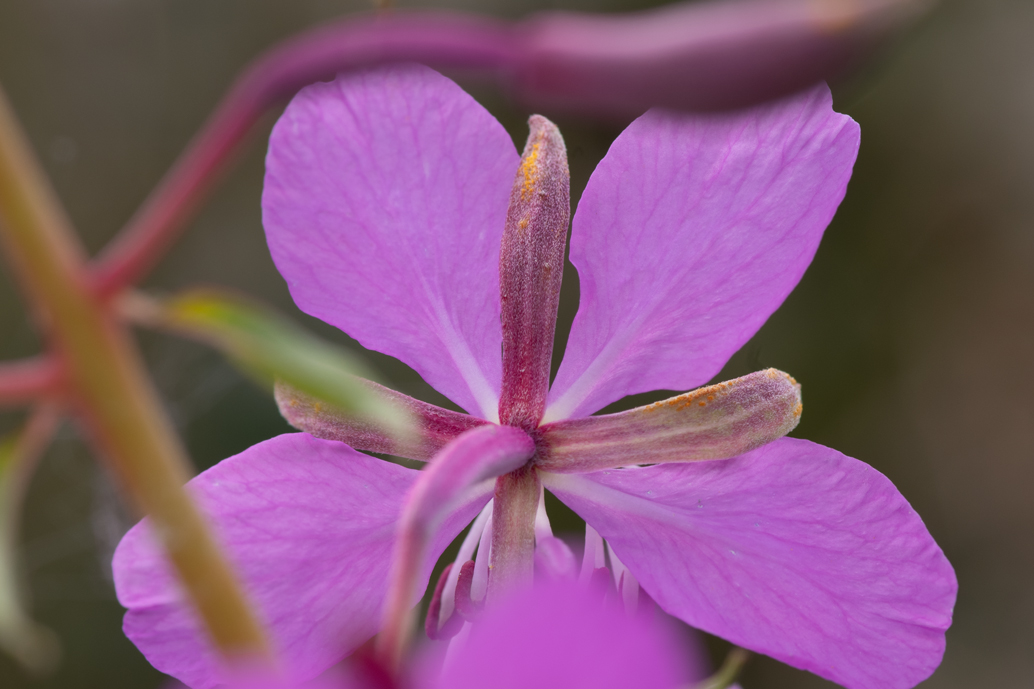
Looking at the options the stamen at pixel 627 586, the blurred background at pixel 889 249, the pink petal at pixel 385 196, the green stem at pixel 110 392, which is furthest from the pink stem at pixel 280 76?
the blurred background at pixel 889 249

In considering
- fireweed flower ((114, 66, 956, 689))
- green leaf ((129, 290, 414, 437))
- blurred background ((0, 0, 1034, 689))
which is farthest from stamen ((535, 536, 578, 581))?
blurred background ((0, 0, 1034, 689))

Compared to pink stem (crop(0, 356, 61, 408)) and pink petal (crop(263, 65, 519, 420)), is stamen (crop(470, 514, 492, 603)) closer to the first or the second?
pink petal (crop(263, 65, 519, 420))

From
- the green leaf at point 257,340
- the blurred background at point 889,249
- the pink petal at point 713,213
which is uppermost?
the green leaf at point 257,340

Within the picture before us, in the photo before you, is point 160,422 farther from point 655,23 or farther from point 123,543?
point 123,543

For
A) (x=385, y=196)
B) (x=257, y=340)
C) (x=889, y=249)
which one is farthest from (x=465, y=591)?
(x=889, y=249)

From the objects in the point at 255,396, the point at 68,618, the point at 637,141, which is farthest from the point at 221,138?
the point at 68,618

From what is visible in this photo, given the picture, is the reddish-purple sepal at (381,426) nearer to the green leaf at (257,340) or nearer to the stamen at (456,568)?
the stamen at (456,568)

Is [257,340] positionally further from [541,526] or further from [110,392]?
[541,526]
